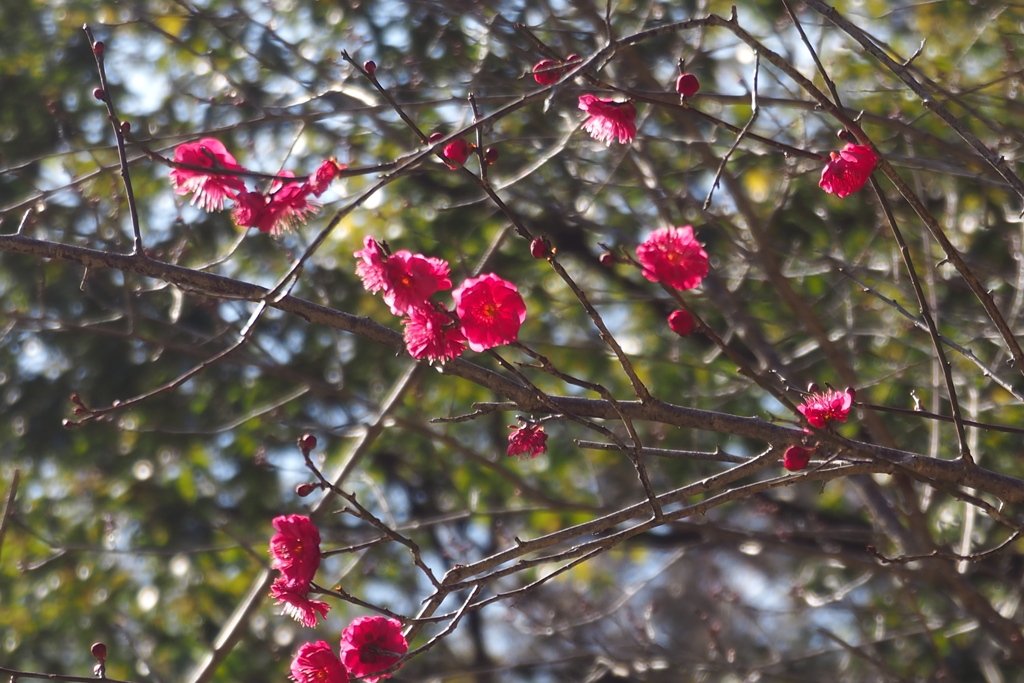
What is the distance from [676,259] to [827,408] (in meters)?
0.42

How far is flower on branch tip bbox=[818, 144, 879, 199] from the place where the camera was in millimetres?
1862

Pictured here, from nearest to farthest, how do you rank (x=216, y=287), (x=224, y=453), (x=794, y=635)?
(x=216, y=287) → (x=224, y=453) → (x=794, y=635)

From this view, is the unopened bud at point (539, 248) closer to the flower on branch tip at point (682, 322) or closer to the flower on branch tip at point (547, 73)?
the flower on branch tip at point (682, 322)

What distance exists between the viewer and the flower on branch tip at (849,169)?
6.11 ft

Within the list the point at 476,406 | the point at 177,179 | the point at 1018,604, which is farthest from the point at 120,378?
the point at 1018,604

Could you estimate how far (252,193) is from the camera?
6.69ft

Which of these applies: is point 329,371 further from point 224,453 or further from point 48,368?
point 48,368

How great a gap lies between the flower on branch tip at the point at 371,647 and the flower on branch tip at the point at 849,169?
45.0 inches

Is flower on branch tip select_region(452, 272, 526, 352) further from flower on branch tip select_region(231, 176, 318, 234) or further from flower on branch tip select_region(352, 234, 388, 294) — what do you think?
flower on branch tip select_region(231, 176, 318, 234)

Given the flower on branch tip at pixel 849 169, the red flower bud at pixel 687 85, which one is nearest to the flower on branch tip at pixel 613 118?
the red flower bud at pixel 687 85

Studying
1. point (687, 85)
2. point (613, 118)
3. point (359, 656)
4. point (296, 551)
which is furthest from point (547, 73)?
point (359, 656)

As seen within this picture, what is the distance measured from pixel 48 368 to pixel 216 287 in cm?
371

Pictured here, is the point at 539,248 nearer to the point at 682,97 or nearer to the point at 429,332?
the point at 429,332

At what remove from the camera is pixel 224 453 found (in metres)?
4.78
